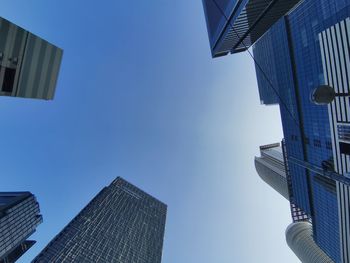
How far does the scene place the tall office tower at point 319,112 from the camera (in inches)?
2584

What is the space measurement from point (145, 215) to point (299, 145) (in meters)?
109

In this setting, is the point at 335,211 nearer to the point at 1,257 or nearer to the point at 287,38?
the point at 287,38

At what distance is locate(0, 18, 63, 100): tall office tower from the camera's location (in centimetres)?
2653

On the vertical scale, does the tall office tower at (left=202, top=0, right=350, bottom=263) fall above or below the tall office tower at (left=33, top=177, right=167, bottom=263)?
above

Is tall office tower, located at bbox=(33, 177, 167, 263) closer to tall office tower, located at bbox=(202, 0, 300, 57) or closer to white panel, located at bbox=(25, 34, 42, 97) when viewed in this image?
white panel, located at bbox=(25, 34, 42, 97)

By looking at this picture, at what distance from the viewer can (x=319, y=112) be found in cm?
9219

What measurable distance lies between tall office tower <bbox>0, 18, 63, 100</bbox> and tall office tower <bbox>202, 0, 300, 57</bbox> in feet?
290

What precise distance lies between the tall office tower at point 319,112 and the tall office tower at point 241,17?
12714mm

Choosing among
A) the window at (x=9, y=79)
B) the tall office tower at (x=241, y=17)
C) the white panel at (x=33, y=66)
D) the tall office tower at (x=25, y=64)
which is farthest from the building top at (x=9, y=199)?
the tall office tower at (x=241, y=17)

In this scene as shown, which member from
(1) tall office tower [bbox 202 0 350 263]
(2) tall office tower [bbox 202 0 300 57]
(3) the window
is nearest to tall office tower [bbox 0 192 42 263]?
(3) the window

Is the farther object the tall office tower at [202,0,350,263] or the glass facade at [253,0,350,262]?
the glass facade at [253,0,350,262]

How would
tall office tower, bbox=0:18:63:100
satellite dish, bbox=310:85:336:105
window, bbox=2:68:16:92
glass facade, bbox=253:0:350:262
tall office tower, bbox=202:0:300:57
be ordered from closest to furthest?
satellite dish, bbox=310:85:336:105, tall office tower, bbox=0:18:63:100, window, bbox=2:68:16:92, glass facade, bbox=253:0:350:262, tall office tower, bbox=202:0:300:57

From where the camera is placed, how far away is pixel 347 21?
59.0 metres

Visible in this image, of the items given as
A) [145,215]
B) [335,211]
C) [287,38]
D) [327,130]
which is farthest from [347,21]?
[145,215]
